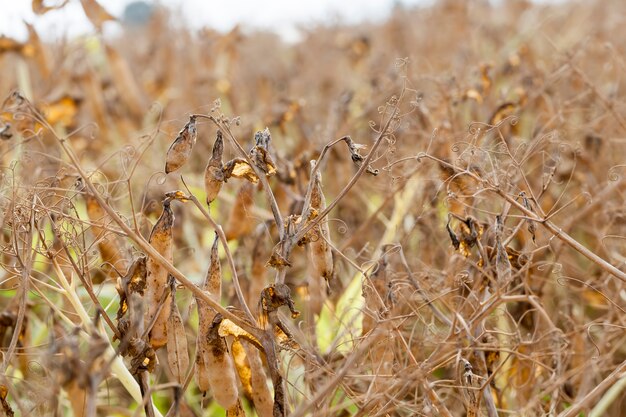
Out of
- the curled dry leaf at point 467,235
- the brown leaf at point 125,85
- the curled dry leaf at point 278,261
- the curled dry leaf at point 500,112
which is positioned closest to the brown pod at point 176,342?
the curled dry leaf at point 278,261

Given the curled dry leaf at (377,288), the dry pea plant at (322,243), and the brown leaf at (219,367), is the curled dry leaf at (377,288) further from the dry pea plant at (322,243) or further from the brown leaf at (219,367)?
the brown leaf at (219,367)

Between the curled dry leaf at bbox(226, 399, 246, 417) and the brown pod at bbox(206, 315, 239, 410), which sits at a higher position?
the brown pod at bbox(206, 315, 239, 410)

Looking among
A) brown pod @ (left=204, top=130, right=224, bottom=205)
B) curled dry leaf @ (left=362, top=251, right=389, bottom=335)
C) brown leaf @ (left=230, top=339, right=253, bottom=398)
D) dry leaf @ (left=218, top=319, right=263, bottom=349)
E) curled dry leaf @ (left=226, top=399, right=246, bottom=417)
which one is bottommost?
curled dry leaf @ (left=226, top=399, right=246, bottom=417)

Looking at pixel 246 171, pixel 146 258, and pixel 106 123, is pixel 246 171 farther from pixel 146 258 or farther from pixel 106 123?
pixel 106 123

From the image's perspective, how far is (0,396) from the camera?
809 millimetres

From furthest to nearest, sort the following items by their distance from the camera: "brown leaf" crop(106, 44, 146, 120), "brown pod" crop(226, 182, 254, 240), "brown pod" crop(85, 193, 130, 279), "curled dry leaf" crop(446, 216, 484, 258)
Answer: "brown leaf" crop(106, 44, 146, 120), "brown pod" crop(226, 182, 254, 240), "brown pod" crop(85, 193, 130, 279), "curled dry leaf" crop(446, 216, 484, 258)

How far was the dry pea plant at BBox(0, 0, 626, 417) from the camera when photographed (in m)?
0.82

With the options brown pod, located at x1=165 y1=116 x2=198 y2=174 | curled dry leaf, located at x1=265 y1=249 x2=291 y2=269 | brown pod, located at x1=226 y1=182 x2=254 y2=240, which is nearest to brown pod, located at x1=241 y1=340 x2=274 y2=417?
curled dry leaf, located at x1=265 y1=249 x2=291 y2=269

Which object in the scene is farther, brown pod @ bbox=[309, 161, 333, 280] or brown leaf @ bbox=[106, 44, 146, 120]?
brown leaf @ bbox=[106, 44, 146, 120]

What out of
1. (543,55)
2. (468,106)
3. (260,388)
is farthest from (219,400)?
(543,55)

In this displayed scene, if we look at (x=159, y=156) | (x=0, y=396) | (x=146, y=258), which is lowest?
(x=159, y=156)

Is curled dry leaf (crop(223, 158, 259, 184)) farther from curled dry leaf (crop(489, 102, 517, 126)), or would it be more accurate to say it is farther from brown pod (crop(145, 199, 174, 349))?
curled dry leaf (crop(489, 102, 517, 126))

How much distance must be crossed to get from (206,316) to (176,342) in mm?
69

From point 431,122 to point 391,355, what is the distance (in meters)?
0.63
